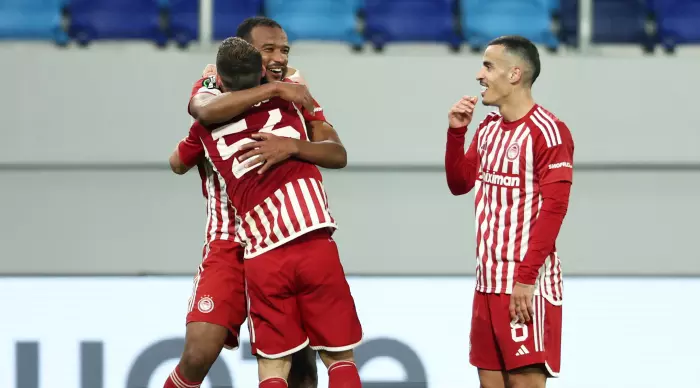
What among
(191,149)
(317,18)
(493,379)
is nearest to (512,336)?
(493,379)

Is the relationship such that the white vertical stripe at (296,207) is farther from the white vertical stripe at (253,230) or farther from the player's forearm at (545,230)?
the player's forearm at (545,230)

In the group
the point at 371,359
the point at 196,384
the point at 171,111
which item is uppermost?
the point at 171,111

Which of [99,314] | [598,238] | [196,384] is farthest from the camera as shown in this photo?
[598,238]

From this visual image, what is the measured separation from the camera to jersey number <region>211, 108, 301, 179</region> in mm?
2992

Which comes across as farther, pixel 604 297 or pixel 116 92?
pixel 116 92

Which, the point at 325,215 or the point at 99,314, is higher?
the point at 325,215

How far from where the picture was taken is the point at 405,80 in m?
5.12

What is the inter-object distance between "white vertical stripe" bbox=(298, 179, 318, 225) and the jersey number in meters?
0.15

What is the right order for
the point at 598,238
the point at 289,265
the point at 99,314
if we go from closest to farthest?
the point at 289,265, the point at 99,314, the point at 598,238

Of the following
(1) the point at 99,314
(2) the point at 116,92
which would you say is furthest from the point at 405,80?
(1) the point at 99,314

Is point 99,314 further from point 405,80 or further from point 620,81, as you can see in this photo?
point 620,81

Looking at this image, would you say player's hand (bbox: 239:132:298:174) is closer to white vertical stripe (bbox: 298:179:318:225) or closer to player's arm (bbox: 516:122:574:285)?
white vertical stripe (bbox: 298:179:318:225)

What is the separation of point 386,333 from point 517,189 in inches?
59.9

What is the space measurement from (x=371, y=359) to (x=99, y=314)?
1.27 m
